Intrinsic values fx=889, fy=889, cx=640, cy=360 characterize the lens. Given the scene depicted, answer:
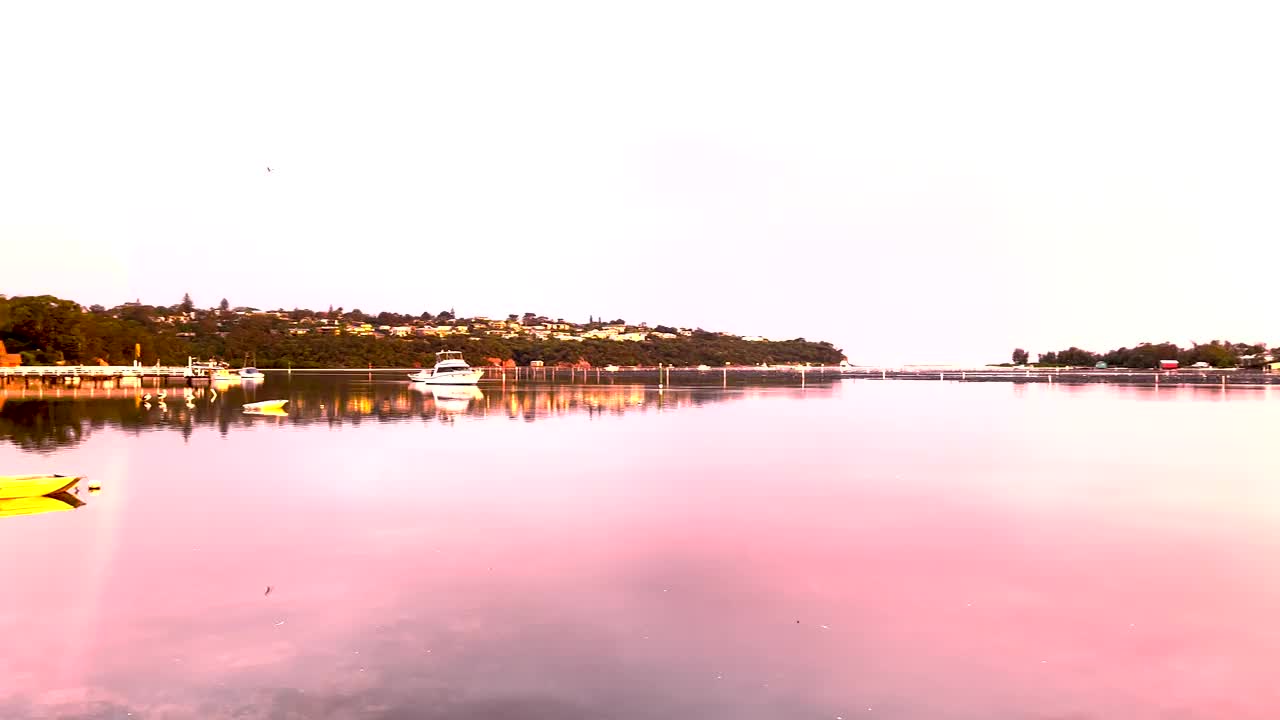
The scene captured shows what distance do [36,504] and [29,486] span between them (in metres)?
0.68

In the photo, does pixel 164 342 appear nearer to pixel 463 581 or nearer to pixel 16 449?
pixel 16 449

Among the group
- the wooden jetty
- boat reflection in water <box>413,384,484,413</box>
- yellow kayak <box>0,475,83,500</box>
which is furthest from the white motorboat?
yellow kayak <box>0,475,83,500</box>

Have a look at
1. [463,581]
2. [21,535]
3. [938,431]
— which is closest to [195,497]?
[21,535]

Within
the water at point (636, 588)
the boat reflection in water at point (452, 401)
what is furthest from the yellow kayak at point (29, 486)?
the boat reflection in water at point (452, 401)

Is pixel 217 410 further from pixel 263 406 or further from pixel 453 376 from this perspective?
pixel 453 376

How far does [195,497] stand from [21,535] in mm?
6397

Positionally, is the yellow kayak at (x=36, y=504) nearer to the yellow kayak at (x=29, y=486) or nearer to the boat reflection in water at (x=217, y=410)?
the yellow kayak at (x=29, y=486)

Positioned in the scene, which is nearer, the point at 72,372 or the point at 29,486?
the point at 29,486

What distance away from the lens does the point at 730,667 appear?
12.7 meters

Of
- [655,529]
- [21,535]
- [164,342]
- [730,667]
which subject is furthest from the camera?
[164,342]

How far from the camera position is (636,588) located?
56.1ft

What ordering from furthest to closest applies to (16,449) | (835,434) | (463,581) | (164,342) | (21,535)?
1. (164,342)
2. (835,434)
3. (16,449)
4. (21,535)
5. (463,581)

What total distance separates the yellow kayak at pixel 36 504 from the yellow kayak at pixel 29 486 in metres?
0.14

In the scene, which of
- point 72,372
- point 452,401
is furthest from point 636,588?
point 72,372
